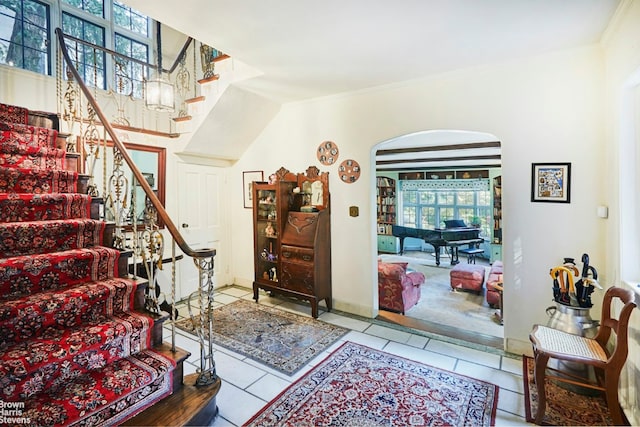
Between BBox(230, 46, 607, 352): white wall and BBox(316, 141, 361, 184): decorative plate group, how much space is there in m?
0.10

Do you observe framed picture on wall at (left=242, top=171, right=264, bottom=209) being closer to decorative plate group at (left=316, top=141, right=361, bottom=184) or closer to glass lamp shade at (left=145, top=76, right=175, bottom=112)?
decorative plate group at (left=316, top=141, right=361, bottom=184)

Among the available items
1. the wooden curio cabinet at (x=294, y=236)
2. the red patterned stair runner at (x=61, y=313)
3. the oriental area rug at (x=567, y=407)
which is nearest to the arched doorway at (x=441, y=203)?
the wooden curio cabinet at (x=294, y=236)

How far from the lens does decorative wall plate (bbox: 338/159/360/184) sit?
3838mm

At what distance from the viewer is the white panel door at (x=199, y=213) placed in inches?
178

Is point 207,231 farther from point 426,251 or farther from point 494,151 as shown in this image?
point 426,251

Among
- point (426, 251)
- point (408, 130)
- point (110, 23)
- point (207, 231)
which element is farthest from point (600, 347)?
point (426, 251)

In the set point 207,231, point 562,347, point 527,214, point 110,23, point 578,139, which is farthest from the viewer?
point 207,231

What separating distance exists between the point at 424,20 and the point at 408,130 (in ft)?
4.42

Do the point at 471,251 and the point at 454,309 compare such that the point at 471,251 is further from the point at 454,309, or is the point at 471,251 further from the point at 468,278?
the point at 454,309

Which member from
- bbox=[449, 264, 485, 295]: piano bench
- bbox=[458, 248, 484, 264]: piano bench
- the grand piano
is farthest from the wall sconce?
bbox=[458, 248, 484, 264]: piano bench

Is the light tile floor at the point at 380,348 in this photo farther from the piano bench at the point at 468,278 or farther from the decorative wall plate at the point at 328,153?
the piano bench at the point at 468,278

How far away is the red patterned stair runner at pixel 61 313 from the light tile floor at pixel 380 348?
62cm

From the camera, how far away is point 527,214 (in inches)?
113

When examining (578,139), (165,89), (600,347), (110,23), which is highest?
(110,23)
